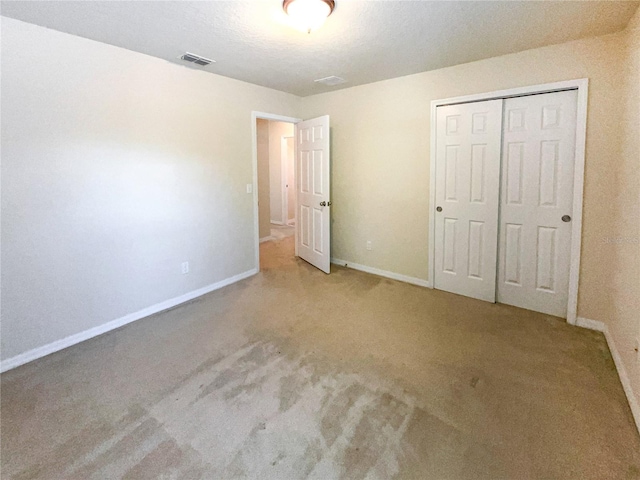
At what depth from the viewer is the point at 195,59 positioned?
10.0 feet

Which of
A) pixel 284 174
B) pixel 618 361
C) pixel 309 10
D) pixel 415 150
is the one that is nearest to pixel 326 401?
pixel 618 361

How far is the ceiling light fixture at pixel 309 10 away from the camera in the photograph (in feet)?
6.56

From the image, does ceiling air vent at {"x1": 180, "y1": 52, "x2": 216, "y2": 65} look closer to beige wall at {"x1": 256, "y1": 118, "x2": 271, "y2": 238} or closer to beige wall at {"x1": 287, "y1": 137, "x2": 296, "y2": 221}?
beige wall at {"x1": 256, "y1": 118, "x2": 271, "y2": 238}

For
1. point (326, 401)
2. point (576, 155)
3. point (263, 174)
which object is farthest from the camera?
point (263, 174)

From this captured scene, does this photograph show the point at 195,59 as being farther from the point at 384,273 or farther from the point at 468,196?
the point at 384,273

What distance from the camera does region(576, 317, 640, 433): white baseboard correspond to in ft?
5.89

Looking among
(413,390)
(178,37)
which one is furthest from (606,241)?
(178,37)

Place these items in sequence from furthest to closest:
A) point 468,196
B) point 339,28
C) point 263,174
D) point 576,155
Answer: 1. point 263,174
2. point 468,196
3. point 576,155
4. point 339,28

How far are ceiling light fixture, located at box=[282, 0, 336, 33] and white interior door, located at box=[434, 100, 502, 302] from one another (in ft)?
6.09

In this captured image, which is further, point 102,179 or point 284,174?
point 284,174

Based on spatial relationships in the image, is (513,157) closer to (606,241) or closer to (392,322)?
(606,241)

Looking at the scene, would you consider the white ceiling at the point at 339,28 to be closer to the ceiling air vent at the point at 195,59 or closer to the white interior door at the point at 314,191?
the ceiling air vent at the point at 195,59

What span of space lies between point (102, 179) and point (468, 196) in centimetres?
341

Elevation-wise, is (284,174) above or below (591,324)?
above
